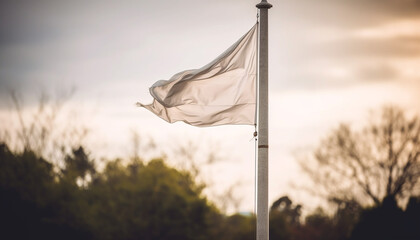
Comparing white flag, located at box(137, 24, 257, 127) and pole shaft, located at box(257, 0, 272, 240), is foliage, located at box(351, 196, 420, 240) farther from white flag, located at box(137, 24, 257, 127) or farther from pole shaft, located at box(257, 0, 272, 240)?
pole shaft, located at box(257, 0, 272, 240)

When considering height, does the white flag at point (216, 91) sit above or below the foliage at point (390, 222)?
above

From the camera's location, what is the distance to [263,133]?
29.8 feet

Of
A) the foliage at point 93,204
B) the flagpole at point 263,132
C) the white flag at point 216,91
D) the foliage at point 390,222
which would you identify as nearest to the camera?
the flagpole at point 263,132

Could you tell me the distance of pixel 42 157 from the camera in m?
40.1

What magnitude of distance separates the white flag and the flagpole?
1.38 ft

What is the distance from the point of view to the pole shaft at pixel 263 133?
343 inches

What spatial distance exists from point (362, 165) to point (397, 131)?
2.94 metres

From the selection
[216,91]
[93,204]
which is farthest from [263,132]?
[93,204]

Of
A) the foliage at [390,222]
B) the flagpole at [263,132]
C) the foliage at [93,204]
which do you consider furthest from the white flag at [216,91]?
the foliage at [93,204]

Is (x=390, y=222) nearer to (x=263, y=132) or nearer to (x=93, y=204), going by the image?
(x=263, y=132)

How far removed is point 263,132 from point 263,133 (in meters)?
0.01

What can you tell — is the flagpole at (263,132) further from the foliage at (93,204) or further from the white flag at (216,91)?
the foliage at (93,204)

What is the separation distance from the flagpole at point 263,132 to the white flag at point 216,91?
422 millimetres

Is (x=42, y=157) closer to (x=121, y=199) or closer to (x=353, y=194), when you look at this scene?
(x=121, y=199)
